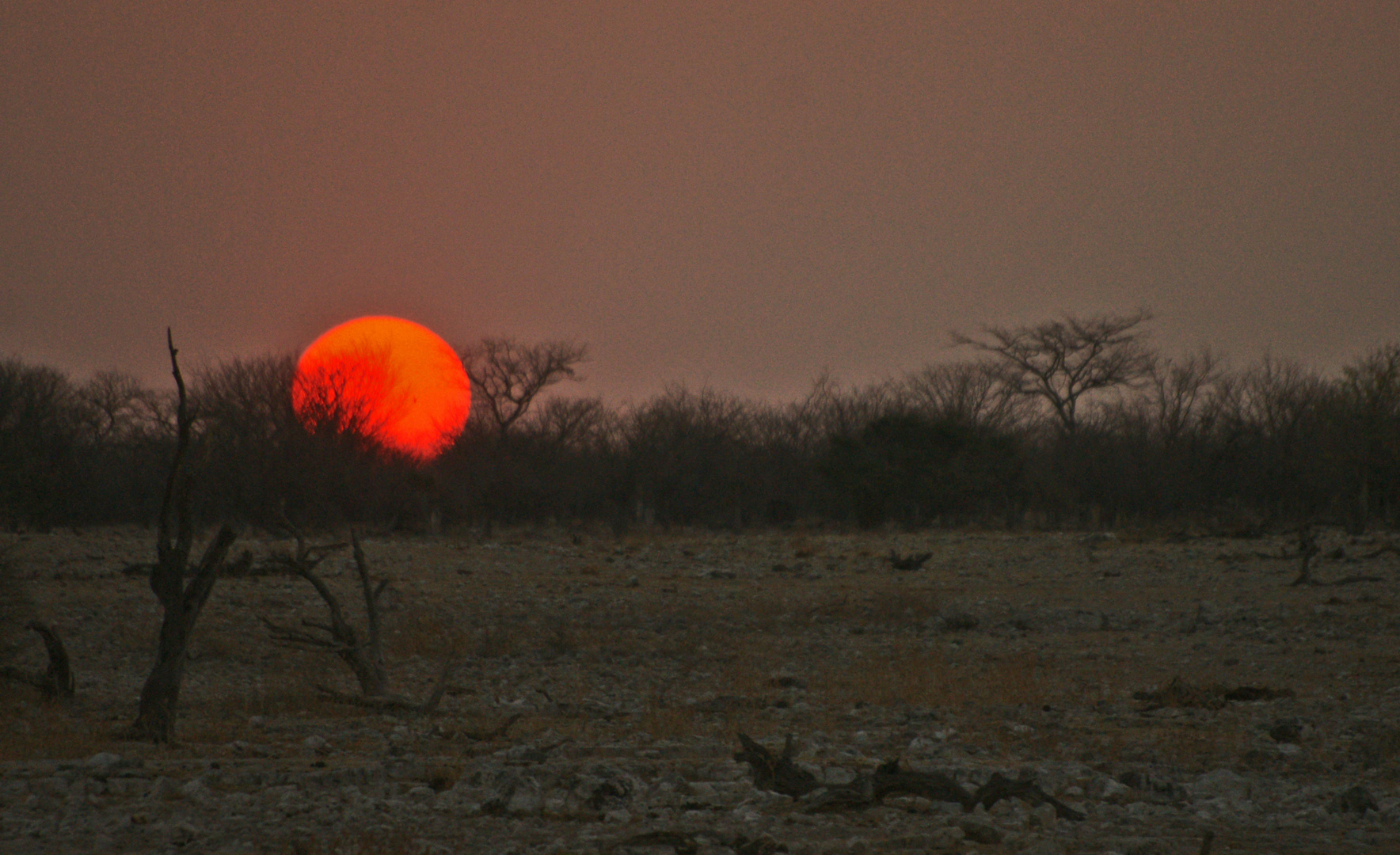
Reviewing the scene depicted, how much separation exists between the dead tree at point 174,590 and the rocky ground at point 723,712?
210 mm

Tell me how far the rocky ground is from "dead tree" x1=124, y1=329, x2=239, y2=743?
21 centimetres

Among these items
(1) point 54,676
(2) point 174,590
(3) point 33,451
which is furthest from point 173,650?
(3) point 33,451

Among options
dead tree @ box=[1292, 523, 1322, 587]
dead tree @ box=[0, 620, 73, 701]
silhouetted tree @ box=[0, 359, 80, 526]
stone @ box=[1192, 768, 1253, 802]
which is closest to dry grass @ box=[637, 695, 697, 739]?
stone @ box=[1192, 768, 1253, 802]

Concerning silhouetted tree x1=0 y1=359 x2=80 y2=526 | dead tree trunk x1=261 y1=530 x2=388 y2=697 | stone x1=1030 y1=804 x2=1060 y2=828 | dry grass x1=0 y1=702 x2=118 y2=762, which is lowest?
dry grass x1=0 y1=702 x2=118 y2=762

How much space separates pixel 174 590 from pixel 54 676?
3018 mm

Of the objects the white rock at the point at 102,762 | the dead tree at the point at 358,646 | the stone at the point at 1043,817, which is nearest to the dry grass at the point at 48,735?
the white rock at the point at 102,762

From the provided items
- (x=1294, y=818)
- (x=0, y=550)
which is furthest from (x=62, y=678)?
(x=1294, y=818)

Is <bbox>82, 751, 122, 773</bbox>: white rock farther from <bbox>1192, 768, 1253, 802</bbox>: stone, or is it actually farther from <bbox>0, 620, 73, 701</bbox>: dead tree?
<bbox>1192, 768, 1253, 802</bbox>: stone

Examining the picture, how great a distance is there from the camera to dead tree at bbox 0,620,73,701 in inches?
338

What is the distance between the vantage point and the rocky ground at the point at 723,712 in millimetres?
4969

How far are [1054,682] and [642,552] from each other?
13592mm

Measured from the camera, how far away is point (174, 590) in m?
6.66

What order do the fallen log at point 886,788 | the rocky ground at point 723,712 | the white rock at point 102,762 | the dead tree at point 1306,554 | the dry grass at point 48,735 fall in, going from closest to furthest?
1. the rocky ground at point 723,712
2. the fallen log at point 886,788
3. the white rock at point 102,762
4. the dry grass at point 48,735
5. the dead tree at point 1306,554

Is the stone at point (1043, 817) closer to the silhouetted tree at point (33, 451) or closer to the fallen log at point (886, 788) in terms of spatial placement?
the fallen log at point (886, 788)
